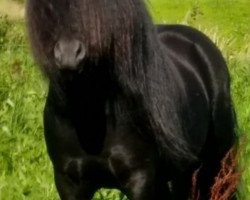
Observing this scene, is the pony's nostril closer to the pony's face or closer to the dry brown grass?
the pony's face

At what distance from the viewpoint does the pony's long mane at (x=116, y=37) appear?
3301 mm

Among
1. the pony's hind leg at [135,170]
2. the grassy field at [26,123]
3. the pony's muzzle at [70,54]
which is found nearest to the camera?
the pony's muzzle at [70,54]

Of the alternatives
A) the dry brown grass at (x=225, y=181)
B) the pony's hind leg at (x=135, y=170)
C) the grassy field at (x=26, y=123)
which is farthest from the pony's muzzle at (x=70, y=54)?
the dry brown grass at (x=225, y=181)

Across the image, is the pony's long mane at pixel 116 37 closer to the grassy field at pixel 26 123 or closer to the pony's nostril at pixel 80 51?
the pony's nostril at pixel 80 51

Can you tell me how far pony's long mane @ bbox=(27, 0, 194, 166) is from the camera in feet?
10.8

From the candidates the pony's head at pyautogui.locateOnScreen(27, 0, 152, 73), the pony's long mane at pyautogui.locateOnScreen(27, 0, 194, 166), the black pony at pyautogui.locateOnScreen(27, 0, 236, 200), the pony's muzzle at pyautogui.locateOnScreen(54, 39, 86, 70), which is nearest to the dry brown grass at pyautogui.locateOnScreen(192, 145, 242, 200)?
the black pony at pyautogui.locateOnScreen(27, 0, 236, 200)

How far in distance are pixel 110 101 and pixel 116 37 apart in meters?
0.43

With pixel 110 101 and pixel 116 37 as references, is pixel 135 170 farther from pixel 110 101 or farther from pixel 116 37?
pixel 116 37

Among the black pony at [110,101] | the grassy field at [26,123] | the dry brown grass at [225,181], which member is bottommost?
the grassy field at [26,123]

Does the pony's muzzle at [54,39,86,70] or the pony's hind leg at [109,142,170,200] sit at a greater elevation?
the pony's muzzle at [54,39,86,70]

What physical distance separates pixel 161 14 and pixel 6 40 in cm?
1454

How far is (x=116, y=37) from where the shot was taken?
3.37 m

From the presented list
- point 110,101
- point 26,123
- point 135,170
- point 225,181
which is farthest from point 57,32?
point 26,123

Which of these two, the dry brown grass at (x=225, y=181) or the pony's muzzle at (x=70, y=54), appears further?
the dry brown grass at (x=225, y=181)
